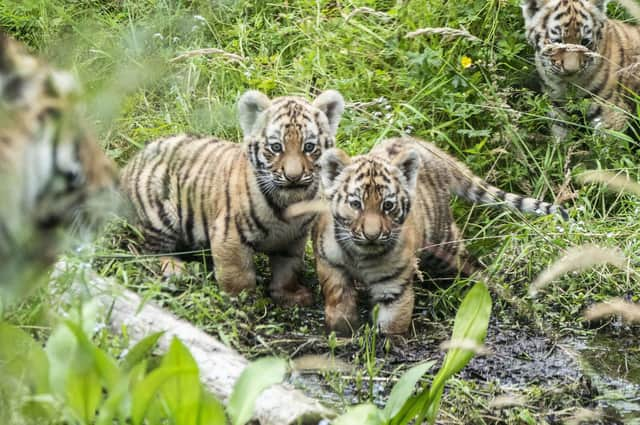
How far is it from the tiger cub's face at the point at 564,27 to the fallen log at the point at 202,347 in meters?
3.87

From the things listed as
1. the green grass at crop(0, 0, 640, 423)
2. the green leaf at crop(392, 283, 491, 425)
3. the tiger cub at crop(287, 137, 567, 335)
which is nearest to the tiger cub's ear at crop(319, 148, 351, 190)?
the tiger cub at crop(287, 137, 567, 335)

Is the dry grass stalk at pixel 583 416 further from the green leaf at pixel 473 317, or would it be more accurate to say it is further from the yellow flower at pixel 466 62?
the yellow flower at pixel 466 62

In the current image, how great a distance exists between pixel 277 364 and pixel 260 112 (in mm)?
2583

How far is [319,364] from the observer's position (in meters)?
4.34

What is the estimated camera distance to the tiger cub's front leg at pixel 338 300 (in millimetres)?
5633

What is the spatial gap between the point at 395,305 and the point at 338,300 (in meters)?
0.32

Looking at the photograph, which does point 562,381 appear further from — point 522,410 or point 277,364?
point 277,364

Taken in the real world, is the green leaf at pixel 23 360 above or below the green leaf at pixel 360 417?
above

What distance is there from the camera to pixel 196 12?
332 inches

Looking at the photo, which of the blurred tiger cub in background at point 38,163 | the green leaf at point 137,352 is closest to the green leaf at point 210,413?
the green leaf at point 137,352

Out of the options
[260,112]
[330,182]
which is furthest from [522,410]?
[260,112]

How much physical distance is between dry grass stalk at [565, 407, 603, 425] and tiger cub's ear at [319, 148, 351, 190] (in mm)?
1791

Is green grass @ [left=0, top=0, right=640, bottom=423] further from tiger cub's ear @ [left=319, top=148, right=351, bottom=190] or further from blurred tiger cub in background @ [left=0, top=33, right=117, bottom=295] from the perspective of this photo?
blurred tiger cub in background @ [left=0, top=33, right=117, bottom=295]

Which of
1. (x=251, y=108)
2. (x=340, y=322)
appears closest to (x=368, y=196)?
(x=340, y=322)
